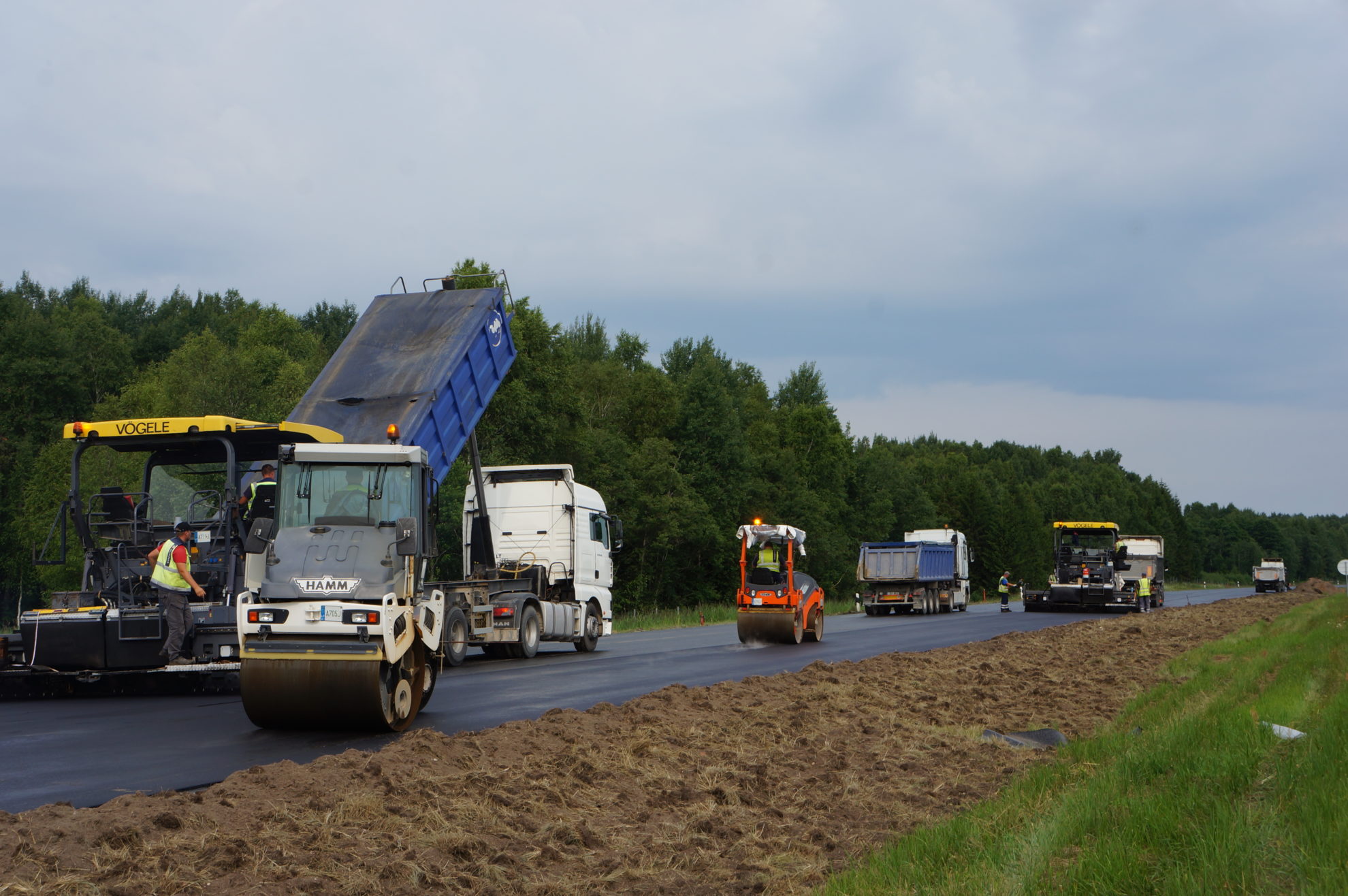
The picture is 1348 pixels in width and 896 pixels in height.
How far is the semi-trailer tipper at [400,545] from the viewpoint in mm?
10258

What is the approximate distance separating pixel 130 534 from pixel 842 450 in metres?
75.8

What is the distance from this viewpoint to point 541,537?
21.4m

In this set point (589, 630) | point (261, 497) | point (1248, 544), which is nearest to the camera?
point (261, 497)

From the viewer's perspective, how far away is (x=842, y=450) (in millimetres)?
87250

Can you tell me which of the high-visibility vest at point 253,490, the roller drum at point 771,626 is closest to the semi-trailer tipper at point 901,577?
the roller drum at point 771,626

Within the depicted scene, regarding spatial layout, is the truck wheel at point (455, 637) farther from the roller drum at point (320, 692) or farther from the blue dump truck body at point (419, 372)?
the roller drum at point (320, 692)

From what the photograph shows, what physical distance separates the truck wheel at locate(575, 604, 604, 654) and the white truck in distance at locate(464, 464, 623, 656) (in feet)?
0.22

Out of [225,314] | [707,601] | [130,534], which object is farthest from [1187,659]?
[225,314]

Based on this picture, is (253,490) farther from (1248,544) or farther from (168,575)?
(1248,544)

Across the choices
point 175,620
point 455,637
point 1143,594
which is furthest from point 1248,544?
point 175,620

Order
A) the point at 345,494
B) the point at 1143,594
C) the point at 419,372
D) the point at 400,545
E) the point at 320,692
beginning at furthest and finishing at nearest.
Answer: the point at 1143,594
the point at 419,372
the point at 345,494
the point at 400,545
the point at 320,692

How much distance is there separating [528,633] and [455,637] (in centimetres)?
232

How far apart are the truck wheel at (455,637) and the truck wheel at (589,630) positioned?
4.21 meters

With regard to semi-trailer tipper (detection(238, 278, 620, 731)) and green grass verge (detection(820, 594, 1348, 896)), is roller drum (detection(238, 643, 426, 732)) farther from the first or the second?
green grass verge (detection(820, 594, 1348, 896))
